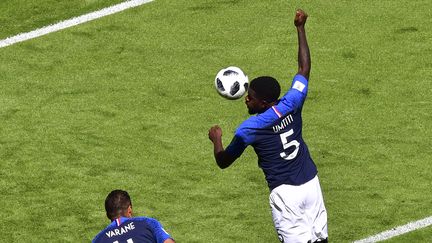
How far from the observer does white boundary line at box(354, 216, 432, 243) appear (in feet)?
47.0

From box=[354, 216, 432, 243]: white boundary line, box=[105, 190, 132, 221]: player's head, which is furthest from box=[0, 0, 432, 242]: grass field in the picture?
box=[105, 190, 132, 221]: player's head

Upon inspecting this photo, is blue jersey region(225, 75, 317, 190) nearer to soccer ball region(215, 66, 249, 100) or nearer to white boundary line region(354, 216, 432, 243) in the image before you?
soccer ball region(215, 66, 249, 100)

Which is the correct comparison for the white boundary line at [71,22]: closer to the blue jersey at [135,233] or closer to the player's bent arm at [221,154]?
the player's bent arm at [221,154]

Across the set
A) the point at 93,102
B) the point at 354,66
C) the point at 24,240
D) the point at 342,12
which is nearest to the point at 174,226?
the point at 24,240

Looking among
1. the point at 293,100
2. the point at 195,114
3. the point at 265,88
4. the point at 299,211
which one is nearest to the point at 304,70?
the point at 293,100

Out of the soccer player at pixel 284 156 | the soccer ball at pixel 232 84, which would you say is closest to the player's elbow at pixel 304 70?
the soccer player at pixel 284 156

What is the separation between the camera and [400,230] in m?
14.4

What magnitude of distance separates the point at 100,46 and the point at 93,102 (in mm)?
1533

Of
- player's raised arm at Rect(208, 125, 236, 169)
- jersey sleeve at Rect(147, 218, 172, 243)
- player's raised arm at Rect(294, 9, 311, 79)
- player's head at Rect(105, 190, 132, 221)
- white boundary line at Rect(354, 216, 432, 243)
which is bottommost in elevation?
white boundary line at Rect(354, 216, 432, 243)

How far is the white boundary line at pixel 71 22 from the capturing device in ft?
61.9

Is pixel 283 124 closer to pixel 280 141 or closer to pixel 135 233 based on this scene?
pixel 280 141

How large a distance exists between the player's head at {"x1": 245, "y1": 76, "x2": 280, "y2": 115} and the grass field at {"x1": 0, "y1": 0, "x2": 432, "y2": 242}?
2.26 metres

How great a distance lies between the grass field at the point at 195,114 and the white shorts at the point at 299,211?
1574mm

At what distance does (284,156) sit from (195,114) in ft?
13.9
